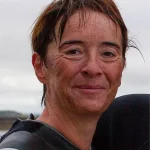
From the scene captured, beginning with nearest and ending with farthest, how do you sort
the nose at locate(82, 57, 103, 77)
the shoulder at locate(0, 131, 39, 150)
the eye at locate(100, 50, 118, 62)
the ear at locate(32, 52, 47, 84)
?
the shoulder at locate(0, 131, 39, 150), the nose at locate(82, 57, 103, 77), the eye at locate(100, 50, 118, 62), the ear at locate(32, 52, 47, 84)

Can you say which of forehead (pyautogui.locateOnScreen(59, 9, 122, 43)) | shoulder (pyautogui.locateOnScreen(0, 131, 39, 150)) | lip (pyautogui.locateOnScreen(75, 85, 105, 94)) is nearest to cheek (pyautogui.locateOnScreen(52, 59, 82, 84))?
lip (pyautogui.locateOnScreen(75, 85, 105, 94))

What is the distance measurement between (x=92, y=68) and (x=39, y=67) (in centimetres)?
64

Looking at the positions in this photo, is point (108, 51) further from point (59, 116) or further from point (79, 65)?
point (59, 116)

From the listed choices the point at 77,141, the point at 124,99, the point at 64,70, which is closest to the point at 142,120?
the point at 124,99

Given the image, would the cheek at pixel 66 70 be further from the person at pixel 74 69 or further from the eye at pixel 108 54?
the eye at pixel 108 54

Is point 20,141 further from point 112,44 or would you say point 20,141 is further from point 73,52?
point 112,44

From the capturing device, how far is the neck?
4.69 metres

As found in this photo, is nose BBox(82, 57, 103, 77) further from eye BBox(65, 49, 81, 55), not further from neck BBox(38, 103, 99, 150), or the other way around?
neck BBox(38, 103, 99, 150)

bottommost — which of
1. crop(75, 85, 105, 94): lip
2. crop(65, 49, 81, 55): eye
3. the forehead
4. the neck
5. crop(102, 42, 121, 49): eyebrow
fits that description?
the neck

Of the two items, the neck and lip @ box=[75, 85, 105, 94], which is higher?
lip @ box=[75, 85, 105, 94]

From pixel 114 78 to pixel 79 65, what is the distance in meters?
0.32

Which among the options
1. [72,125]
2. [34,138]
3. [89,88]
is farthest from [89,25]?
[34,138]

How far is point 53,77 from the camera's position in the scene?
4586mm

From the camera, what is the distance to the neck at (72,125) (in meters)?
4.69
